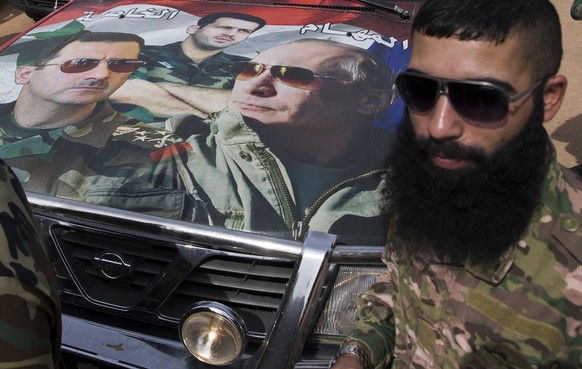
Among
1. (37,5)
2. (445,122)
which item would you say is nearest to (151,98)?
(445,122)

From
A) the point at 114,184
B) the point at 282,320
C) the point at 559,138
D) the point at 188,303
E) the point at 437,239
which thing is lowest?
the point at 559,138

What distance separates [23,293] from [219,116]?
1456 millimetres

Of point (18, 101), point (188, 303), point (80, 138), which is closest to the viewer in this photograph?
point (188, 303)

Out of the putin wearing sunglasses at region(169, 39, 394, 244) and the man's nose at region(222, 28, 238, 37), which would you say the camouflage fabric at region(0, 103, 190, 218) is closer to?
the putin wearing sunglasses at region(169, 39, 394, 244)

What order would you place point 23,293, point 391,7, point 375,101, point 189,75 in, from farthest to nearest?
1. point 391,7
2. point 189,75
3. point 375,101
4. point 23,293

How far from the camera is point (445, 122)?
1.36 meters

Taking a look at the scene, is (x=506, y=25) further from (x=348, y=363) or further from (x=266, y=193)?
(x=266, y=193)

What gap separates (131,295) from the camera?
2.39m

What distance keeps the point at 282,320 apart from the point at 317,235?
28cm

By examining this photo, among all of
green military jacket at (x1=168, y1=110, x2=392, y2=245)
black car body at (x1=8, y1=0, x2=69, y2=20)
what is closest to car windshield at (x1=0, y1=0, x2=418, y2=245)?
green military jacket at (x1=168, y1=110, x2=392, y2=245)

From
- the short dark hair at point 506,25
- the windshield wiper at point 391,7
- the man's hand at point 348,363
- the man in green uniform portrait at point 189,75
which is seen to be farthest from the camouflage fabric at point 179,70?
the short dark hair at point 506,25

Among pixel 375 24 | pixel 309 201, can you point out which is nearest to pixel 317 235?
pixel 309 201

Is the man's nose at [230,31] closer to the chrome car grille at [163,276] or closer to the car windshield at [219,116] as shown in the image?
the car windshield at [219,116]

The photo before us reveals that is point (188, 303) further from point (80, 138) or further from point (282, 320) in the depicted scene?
point (80, 138)
